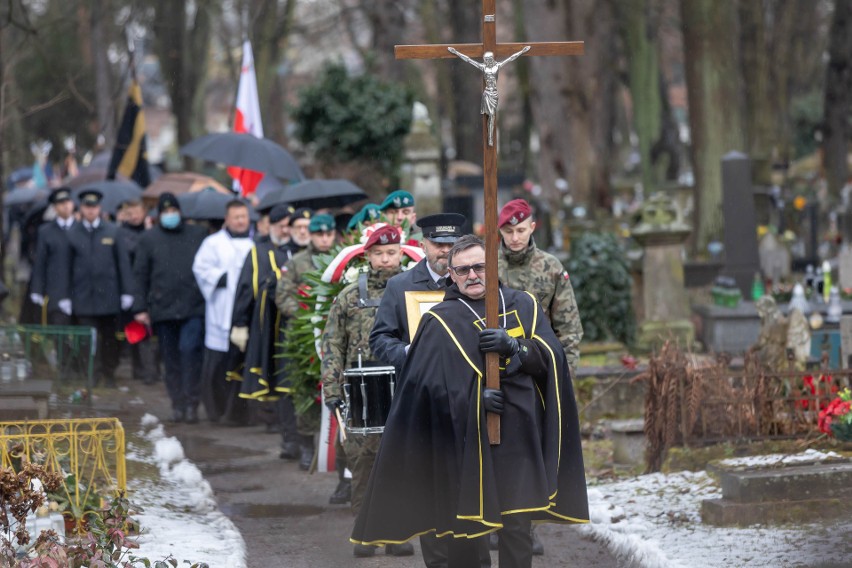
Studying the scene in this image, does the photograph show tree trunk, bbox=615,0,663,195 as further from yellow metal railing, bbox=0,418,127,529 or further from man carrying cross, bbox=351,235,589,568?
man carrying cross, bbox=351,235,589,568

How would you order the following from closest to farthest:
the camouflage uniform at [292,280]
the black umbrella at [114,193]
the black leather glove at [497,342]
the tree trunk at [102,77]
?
the black leather glove at [497,342] < the camouflage uniform at [292,280] < the black umbrella at [114,193] < the tree trunk at [102,77]

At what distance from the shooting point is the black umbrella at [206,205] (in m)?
16.7

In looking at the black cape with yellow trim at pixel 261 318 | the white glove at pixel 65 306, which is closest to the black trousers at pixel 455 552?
the black cape with yellow trim at pixel 261 318

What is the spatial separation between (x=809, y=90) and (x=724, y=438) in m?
55.6

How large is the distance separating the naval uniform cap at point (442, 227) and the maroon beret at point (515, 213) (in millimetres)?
555

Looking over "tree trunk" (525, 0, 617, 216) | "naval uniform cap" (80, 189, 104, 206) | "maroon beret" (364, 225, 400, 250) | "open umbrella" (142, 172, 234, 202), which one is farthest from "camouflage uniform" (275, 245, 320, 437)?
"tree trunk" (525, 0, 617, 216)

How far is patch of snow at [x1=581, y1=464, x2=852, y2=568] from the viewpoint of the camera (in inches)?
317

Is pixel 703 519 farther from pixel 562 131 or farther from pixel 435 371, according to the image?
pixel 562 131

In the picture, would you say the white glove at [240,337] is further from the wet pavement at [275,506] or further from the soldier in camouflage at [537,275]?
the soldier in camouflage at [537,275]

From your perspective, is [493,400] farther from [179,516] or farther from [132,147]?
[132,147]

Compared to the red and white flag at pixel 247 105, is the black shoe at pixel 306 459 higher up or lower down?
lower down

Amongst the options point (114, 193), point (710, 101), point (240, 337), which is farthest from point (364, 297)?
point (710, 101)

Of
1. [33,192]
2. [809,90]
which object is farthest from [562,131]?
[809,90]

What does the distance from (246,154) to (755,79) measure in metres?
19.1
